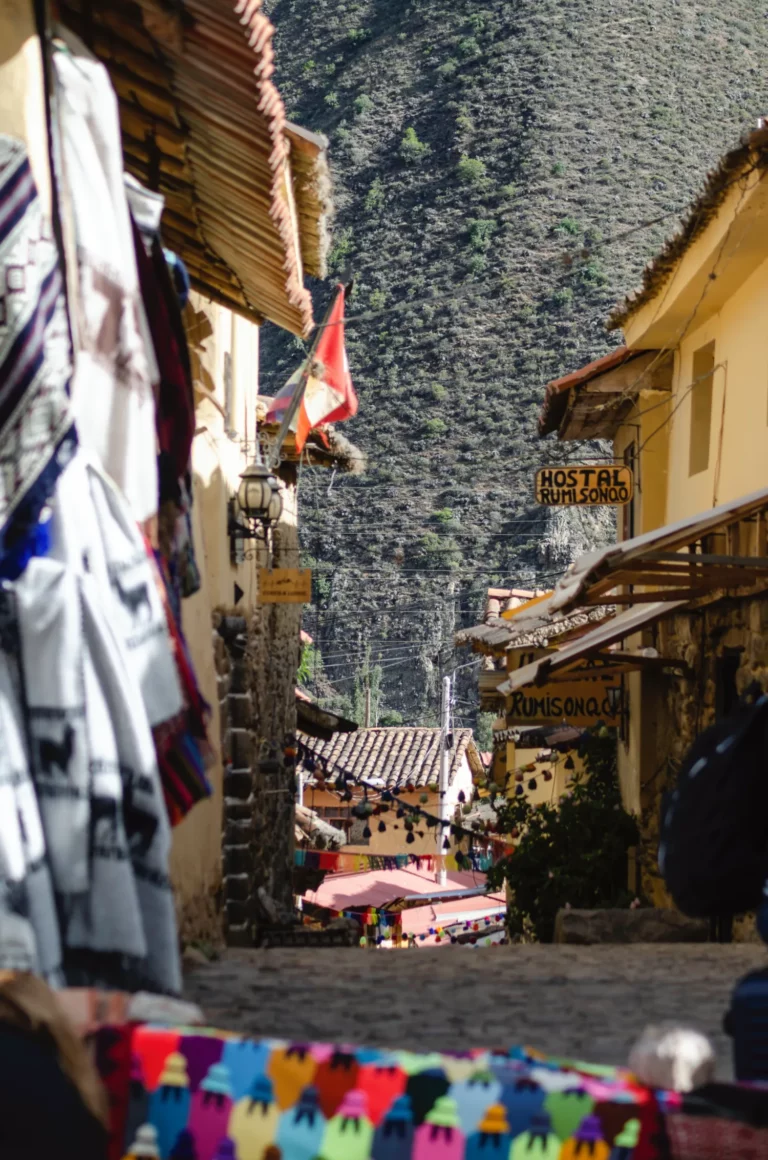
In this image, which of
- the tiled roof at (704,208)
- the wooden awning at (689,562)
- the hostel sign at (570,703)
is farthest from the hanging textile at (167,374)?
the hostel sign at (570,703)

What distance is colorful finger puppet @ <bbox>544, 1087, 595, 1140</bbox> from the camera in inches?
90.4

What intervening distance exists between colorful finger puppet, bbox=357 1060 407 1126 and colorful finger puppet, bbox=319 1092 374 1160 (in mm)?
11

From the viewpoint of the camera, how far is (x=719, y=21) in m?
65.6

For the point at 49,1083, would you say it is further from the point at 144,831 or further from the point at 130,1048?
the point at 144,831

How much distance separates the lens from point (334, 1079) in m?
2.36

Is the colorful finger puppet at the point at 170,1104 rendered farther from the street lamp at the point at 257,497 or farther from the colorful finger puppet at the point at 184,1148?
the street lamp at the point at 257,497

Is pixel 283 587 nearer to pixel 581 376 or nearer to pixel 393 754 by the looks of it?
pixel 581 376

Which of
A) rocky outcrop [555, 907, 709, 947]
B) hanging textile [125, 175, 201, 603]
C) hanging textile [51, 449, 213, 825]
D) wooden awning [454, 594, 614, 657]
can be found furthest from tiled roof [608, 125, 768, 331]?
hanging textile [51, 449, 213, 825]

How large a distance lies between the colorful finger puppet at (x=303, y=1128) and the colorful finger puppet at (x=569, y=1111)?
0.37 metres

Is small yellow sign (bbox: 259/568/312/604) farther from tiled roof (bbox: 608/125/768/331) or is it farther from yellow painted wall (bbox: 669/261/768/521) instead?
tiled roof (bbox: 608/125/768/331)

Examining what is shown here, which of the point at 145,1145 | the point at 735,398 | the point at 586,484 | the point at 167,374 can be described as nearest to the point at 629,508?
the point at 586,484

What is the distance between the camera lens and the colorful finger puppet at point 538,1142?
229 cm

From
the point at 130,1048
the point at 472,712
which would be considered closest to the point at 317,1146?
the point at 130,1048

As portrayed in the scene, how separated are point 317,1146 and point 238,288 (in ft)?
16.8
